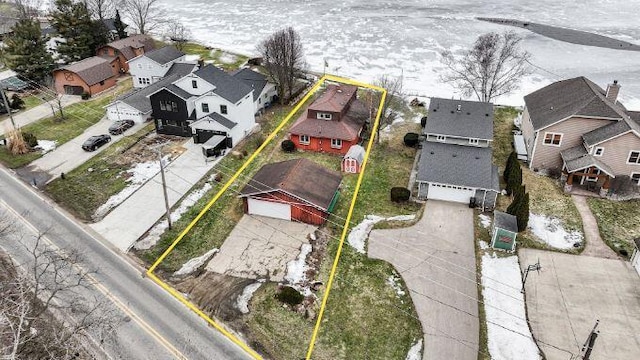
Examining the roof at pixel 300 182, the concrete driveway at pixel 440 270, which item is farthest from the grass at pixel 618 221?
the roof at pixel 300 182

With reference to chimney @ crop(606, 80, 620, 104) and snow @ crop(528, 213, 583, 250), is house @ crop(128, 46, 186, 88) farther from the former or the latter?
chimney @ crop(606, 80, 620, 104)

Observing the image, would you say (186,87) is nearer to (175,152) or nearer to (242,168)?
(175,152)

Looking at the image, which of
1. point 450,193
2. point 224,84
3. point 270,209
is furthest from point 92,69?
point 450,193

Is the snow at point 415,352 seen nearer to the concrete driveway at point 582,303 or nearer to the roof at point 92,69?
the concrete driveway at point 582,303

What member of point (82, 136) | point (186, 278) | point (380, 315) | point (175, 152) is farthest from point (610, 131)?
point (82, 136)

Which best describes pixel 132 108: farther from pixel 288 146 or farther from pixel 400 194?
pixel 400 194

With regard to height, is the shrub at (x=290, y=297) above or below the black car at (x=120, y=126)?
below
